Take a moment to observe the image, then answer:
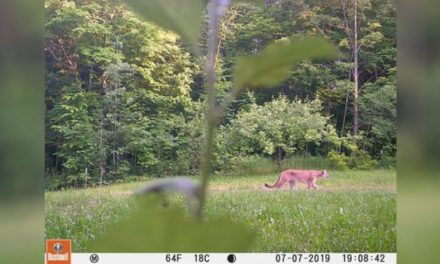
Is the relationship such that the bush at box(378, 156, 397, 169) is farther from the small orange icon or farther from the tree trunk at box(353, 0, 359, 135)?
the small orange icon

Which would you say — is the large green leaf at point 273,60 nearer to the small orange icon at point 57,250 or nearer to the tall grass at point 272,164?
the tall grass at point 272,164

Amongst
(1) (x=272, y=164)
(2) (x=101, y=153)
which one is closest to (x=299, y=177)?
(1) (x=272, y=164)

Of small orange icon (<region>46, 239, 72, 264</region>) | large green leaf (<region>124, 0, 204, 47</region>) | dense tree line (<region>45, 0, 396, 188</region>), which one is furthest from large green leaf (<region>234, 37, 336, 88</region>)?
small orange icon (<region>46, 239, 72, 264</region>)

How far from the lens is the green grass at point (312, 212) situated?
64cm

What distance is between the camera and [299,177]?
0.63 m

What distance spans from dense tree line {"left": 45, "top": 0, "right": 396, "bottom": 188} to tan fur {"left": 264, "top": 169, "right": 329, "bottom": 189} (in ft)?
0.09

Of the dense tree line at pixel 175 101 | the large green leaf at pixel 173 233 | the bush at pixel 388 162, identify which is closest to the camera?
the large green leaf at pixel 173 233

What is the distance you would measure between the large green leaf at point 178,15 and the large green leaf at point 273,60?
0.02m
